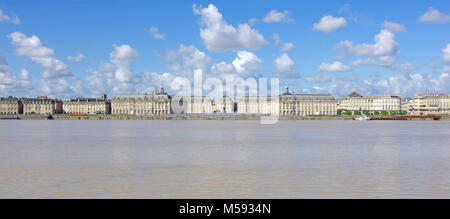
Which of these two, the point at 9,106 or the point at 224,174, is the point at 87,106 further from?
the point at 224,174

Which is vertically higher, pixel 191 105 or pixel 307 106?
pixel 191 105

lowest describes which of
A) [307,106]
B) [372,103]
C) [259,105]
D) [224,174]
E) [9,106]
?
[224,174]

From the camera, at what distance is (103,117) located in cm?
13088

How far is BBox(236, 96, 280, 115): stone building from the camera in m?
164

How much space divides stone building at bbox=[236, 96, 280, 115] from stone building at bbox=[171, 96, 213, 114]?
10545 millimetres

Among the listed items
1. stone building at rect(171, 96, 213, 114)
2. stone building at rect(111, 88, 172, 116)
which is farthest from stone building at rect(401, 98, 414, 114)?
stone building at rect(111, 88, 172, 116)

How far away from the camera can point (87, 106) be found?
173375 mm

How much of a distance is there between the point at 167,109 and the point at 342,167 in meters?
150

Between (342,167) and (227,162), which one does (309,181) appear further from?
(227,162)

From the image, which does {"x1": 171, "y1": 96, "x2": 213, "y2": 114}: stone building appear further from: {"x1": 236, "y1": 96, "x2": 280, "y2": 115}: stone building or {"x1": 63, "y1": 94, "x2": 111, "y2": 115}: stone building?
{"x1": 63, "y1": 94, "x2": 111, "y2": 115}: stone building

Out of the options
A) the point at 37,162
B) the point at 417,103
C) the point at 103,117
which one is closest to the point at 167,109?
the point at 103,117

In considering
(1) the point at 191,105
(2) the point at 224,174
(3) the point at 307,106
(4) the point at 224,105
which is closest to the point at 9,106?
(1) the point at 191,105

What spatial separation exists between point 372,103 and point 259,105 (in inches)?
1508

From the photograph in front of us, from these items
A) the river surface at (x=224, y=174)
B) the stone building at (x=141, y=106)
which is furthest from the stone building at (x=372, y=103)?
the river surface at (x=224, y=174)
